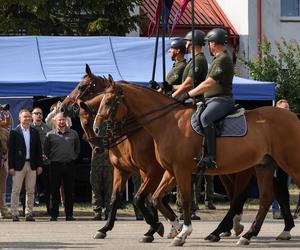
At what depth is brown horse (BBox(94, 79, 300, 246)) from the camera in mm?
13875

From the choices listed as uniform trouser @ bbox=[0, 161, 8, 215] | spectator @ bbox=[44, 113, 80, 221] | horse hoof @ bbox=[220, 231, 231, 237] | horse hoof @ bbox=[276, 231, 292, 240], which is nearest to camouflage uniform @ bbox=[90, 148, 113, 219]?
spectator @ bbox=[44, 113, 80, 221]

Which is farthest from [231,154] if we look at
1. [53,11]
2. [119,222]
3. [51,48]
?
[53,11]

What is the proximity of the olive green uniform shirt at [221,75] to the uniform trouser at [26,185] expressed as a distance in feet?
20.0

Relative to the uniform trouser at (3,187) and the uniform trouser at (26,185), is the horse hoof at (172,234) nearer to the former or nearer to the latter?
the uniform trouser at (26,185)

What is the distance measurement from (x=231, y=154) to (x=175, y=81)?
247cm

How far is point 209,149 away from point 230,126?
0.47 metres

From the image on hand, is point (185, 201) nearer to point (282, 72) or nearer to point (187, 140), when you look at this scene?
point (187, 140)

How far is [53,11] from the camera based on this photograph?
31.0 m

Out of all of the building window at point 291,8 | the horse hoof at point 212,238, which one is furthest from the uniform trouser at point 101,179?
the building window at point 291,8

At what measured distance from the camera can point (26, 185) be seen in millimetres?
19266

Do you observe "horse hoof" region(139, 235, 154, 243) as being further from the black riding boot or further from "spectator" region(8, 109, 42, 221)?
"spectator" region(8, 109, 42, 221)

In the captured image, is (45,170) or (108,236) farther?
(45,170)

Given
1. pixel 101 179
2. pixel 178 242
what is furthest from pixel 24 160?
pixel 178 242

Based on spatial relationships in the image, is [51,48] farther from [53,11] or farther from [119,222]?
[53,11]
